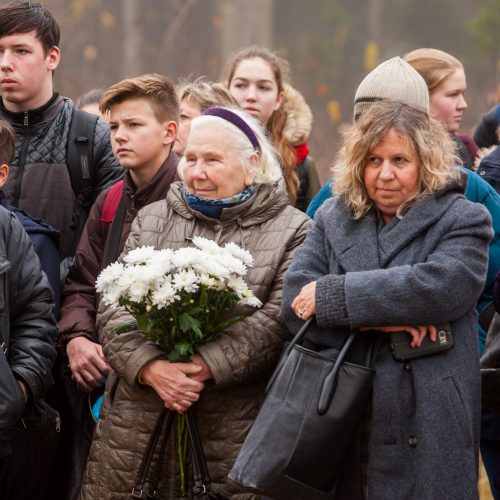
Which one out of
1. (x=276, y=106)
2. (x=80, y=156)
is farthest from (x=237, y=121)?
(x=276, y=106)

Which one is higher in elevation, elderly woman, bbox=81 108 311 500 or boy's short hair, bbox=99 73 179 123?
boy's short hair, bbox=99 73 179 123

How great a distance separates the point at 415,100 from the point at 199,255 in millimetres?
1413

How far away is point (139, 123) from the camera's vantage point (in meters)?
5.23

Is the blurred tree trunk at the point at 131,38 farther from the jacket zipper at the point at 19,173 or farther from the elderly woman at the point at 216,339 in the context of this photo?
the elderly woman at the point at 216,339

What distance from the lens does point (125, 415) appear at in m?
4.42

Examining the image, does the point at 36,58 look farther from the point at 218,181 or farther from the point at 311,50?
the point at 311,50

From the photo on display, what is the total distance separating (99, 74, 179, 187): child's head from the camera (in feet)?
17.0

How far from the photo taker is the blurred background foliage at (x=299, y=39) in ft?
50.5

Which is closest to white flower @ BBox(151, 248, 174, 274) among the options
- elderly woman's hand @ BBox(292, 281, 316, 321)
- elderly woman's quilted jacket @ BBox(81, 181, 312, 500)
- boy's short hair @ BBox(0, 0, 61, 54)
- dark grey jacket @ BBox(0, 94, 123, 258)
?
elderly woman's quilted jacket @ BBox(81, 181, 312, 500)

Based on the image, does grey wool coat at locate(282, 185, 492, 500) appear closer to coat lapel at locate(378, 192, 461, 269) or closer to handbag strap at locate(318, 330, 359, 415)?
coat lapel at locate(378, 192, 461, 269)

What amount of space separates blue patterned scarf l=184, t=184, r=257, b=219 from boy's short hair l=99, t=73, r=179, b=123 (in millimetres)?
918

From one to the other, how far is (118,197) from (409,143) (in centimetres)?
175

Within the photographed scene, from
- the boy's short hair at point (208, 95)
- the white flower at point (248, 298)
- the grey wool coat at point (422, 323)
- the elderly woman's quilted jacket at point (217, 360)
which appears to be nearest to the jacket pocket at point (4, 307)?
the elderly woman's quilted jacket at point (217, 360)

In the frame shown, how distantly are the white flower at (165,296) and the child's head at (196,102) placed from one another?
2121 mm
